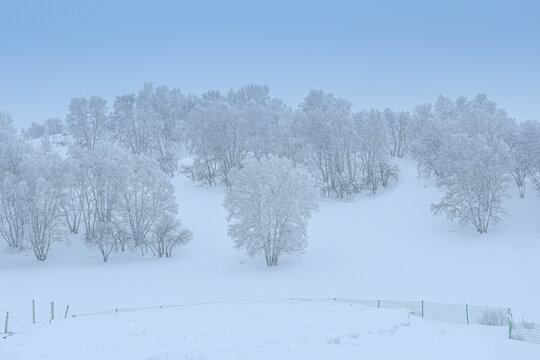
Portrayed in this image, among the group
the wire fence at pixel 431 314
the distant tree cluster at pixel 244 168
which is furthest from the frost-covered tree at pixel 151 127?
the wire fence at pixel 431 314

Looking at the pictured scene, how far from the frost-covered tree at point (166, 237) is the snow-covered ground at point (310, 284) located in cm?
135

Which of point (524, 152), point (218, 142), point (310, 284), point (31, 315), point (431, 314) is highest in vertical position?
point (218, 142)

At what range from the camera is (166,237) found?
43.3m

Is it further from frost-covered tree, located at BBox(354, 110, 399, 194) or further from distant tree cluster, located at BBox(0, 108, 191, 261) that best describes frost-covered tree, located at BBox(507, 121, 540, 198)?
distant tree cluster, located at BBox(0, 108, 191, 261)

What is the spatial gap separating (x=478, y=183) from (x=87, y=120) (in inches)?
2485

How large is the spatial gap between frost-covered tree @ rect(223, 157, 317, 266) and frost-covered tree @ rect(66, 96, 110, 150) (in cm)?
4660

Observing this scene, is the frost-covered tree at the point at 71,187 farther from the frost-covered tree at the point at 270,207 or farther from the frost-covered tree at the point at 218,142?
the frost-covered tree at the point at 218,142

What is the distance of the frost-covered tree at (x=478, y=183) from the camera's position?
43.8 metres

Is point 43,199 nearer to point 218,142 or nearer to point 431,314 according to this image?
point 218,142

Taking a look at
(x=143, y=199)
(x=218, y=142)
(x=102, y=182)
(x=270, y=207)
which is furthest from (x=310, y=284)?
(x=218, y=142)

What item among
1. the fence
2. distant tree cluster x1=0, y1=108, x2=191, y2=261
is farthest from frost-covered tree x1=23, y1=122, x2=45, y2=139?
the fence

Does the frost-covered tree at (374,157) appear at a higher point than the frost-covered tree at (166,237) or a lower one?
higher

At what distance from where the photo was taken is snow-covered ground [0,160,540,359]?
15914 millimetres

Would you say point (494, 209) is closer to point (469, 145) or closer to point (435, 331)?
point (469, 145)
